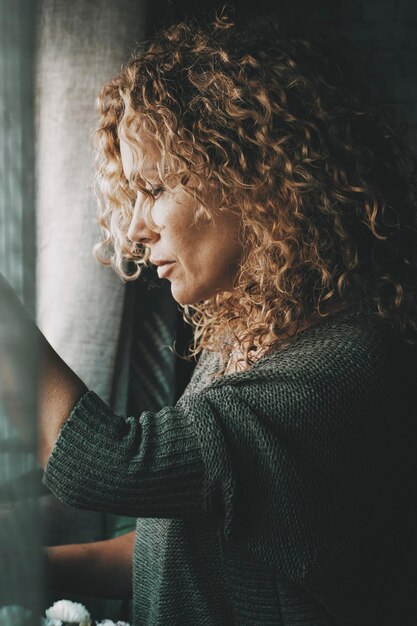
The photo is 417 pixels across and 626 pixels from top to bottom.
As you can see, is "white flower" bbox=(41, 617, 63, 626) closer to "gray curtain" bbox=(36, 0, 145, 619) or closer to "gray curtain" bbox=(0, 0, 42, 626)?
"gray curtain" bbox=(0, 0, 42, 626)

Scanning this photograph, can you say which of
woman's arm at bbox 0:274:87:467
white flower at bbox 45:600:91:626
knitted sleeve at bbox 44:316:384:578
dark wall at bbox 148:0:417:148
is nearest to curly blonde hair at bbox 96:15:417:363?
knitted sleeve at bbox 44:316:384:578

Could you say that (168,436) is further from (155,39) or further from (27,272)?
(155,39)

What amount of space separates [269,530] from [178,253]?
395 millimetres

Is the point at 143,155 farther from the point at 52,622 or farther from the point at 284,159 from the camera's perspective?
the point at 52,622

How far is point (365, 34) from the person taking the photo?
1733 millimetres

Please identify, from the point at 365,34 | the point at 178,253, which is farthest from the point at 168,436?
the point at 365,34

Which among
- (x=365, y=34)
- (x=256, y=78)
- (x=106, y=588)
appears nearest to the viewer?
(x=256, y=78)

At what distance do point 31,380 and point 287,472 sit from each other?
0.95 ft

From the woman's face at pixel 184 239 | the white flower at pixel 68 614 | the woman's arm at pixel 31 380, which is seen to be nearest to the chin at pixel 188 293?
the woman's face at pixel 184 239

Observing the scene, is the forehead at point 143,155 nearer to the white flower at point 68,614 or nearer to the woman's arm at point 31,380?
the woman's arm at point 31,380

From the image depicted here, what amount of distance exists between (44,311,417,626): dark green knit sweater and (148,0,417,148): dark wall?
3.46 feet

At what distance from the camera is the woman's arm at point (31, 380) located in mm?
650

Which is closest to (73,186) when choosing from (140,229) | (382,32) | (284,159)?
(140,229)

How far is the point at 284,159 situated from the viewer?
3.00 feet
